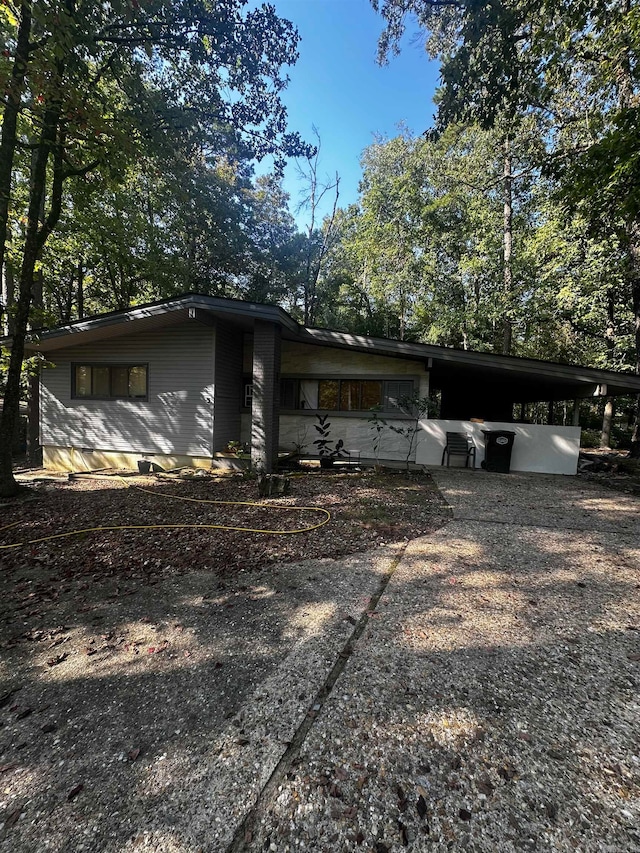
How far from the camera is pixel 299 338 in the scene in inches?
350

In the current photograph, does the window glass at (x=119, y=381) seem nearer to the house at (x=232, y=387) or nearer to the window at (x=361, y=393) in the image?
the house at (x=232, y=387)

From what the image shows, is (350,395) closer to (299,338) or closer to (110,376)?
(299,338)

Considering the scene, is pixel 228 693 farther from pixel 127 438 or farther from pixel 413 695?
pixel 127 438

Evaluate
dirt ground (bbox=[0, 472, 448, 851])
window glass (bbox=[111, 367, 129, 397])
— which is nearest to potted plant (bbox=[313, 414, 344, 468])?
dirt ground (bbox=[0, 472, 448, 851])

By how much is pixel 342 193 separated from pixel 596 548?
20.7 meters

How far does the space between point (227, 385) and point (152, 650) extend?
7385 millimetres

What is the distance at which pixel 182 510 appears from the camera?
5.61 m

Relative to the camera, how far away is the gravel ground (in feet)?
4.35

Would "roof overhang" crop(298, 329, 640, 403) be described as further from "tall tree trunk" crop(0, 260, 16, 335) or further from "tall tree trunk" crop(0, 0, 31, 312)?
"tall tree trunk" crop(0, 260, 16, 335)

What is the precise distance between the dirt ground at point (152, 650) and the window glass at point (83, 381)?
508 centimetres

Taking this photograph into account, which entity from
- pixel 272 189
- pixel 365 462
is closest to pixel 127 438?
pixel 365 462

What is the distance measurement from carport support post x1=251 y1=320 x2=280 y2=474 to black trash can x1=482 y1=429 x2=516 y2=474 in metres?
5.08

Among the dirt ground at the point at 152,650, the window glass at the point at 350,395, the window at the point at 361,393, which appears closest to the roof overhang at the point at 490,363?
the window at the point at 361,393

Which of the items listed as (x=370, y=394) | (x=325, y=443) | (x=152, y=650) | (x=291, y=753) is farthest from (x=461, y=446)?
(x=291, y=753)
